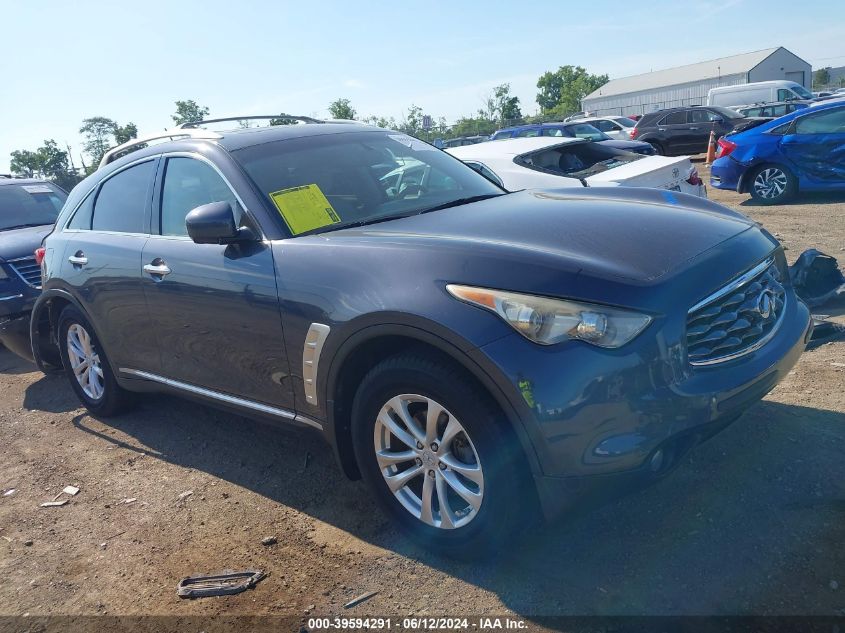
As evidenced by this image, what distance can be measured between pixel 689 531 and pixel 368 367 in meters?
1.44

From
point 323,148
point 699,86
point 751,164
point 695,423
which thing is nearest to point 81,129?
point 751,164

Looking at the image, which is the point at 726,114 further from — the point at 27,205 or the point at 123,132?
the point at 123,132

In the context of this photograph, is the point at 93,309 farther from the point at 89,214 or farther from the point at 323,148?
the point at 323,148

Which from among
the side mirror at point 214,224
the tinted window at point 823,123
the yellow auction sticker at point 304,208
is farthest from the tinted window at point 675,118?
the side mirror at point 214,224

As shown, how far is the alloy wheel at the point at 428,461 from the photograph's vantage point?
278cm

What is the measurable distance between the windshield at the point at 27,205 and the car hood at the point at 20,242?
0.34 m

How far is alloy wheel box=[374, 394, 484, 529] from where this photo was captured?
109 inches

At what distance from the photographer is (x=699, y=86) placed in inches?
2773

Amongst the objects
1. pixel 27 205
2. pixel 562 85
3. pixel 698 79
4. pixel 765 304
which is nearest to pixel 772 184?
pixel 765 304

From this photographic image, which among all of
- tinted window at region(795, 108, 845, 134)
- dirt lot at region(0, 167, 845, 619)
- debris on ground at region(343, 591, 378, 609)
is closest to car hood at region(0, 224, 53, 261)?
dirt lot at region(0, 167, 845, 619)

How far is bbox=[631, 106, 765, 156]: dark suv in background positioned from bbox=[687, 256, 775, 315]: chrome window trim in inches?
776

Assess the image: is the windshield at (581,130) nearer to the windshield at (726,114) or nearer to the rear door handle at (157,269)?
the windshield at (726,114)

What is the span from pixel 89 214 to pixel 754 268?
4.03 meters

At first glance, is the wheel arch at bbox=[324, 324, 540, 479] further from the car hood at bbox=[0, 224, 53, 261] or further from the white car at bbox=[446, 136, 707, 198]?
the car hood at bbox=[0, 224, 53, 261]
